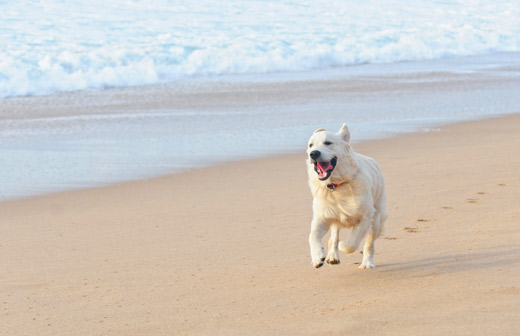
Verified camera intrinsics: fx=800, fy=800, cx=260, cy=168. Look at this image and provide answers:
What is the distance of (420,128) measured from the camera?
13531 mm

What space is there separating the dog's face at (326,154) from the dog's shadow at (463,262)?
82 cm

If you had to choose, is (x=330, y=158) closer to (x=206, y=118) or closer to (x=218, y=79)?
(x=206, y=118)

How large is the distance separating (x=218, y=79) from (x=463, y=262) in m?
18.0

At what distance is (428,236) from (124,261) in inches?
97.1

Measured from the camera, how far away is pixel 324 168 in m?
5.64

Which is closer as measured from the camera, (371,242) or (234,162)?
(371,242)

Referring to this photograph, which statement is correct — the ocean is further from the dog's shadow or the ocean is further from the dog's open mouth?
the dog's shadow

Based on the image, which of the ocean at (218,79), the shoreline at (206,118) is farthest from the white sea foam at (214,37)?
the shoreline at (206,118)

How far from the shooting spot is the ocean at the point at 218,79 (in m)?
11.9

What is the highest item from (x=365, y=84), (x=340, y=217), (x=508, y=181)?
(x=340, y=217)

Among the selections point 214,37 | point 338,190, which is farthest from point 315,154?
point 214,37

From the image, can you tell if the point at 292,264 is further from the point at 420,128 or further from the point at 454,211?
the point at 420,128

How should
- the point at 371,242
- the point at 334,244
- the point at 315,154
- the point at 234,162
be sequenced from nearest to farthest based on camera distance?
the point at 315,154 < the point at 334,244 < the point at 371,242 < the point at 234,162

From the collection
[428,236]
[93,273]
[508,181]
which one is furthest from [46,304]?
[508,181]
